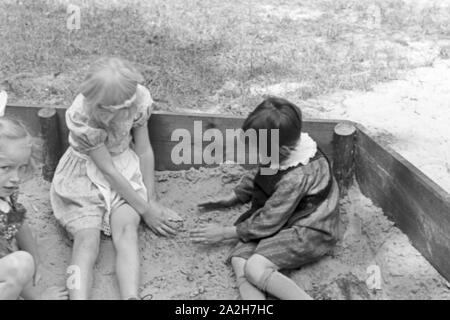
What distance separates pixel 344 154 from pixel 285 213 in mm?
420

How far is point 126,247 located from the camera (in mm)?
2178

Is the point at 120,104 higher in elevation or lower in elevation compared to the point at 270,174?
higher

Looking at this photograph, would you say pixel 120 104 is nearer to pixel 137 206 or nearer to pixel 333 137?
pixel 137 206

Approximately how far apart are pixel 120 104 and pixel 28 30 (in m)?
1.91

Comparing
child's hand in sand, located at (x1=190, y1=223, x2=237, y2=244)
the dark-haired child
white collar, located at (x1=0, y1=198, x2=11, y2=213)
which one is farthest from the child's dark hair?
white collar, located at (x1=0, y1=198, x2=11, y2=213)

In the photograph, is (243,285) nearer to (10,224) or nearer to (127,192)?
(127,192)

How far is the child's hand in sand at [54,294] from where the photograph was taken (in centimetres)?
201

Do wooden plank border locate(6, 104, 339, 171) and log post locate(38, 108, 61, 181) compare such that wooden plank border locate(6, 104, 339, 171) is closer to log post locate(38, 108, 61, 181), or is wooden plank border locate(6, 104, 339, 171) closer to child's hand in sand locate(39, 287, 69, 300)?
log post locate(38, 108, 61, 181)

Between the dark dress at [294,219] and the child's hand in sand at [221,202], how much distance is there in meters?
0.25

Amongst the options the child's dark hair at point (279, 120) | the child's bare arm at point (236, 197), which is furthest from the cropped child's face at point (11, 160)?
the child's bare arm at point (236, 197)

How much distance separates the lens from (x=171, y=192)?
254cm

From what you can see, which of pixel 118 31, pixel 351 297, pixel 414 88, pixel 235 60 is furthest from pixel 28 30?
pixel 351 297

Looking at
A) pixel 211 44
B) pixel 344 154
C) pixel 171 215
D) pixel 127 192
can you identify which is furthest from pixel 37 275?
pixel 211 44

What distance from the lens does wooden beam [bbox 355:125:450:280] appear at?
204 centimetres
